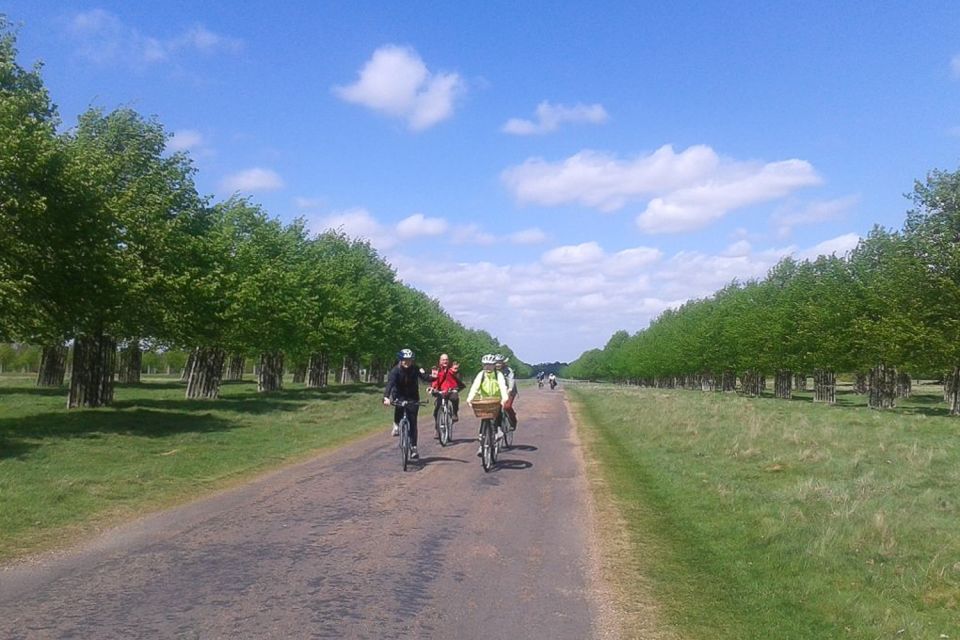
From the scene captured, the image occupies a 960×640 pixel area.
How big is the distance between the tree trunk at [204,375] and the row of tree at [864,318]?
36.2m

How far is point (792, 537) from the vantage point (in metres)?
9.25

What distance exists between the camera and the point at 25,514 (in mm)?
9883

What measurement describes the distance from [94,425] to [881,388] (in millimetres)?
48155

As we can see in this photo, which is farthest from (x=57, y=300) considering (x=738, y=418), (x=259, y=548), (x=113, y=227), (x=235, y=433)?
(x=738, y=418)

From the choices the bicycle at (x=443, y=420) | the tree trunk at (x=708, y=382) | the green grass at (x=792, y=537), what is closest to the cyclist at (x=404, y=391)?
the bicycle at (x=443, y=420)

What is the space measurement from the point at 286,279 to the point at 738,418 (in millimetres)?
23813

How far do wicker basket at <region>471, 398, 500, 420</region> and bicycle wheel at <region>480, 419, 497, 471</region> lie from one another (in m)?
0.21

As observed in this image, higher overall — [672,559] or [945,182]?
[945,182]

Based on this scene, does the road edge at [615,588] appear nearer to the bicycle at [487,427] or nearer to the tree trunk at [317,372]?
the bicycle at [487,427]

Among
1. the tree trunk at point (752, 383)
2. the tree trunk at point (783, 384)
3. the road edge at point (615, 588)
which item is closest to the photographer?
the road edge at point (615, 588)

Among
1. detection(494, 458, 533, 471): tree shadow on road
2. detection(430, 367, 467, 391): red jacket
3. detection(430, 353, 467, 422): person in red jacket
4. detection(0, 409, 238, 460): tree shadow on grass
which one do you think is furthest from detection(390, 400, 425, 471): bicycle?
detection(0, 409, 238, 460): tree shadow on grass

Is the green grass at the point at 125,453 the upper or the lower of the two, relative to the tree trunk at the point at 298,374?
lower

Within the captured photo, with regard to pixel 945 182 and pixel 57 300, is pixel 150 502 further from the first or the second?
pixel 945 182

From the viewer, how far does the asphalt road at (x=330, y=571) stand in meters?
5.86
